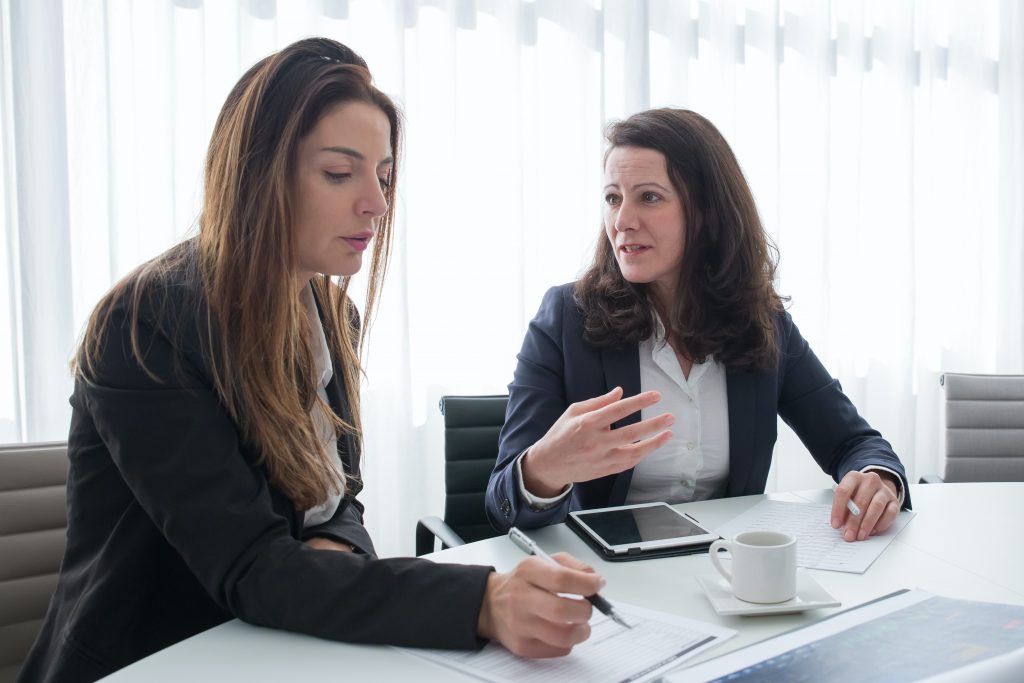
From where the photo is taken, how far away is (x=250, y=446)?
101cm

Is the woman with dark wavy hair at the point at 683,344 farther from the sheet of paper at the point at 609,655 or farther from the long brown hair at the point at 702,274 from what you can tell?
the sheet of paper at the point at 609,655

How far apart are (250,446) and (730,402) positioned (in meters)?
1.09

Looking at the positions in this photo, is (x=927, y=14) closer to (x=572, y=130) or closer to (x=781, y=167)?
(x=781, y=167)

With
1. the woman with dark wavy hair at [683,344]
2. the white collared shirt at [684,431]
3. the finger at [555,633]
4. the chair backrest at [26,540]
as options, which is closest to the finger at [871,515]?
the woman with dark wavy hair at [683,344]

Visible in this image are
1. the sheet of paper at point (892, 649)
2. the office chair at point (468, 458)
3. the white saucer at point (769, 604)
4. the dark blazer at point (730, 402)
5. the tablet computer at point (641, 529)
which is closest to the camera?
the sheet of paper at point (892, 649)

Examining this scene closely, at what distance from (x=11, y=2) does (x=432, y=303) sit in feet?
5.03

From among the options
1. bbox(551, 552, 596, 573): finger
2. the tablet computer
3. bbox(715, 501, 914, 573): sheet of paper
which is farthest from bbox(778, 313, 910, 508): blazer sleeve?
bbox(551, 552, 596, 573): finger

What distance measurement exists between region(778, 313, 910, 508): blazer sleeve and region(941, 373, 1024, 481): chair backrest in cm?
72

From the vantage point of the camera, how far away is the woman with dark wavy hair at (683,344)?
5.42ft

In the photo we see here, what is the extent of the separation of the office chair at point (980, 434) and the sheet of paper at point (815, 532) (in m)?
1.05

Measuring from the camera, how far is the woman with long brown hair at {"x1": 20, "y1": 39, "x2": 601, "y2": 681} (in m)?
0.86

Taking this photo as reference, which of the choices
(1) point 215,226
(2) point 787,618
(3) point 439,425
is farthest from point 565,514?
(3) point 439,425

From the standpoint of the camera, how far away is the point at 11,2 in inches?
86.4

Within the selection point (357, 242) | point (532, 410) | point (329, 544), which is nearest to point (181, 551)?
point (329, 544)
